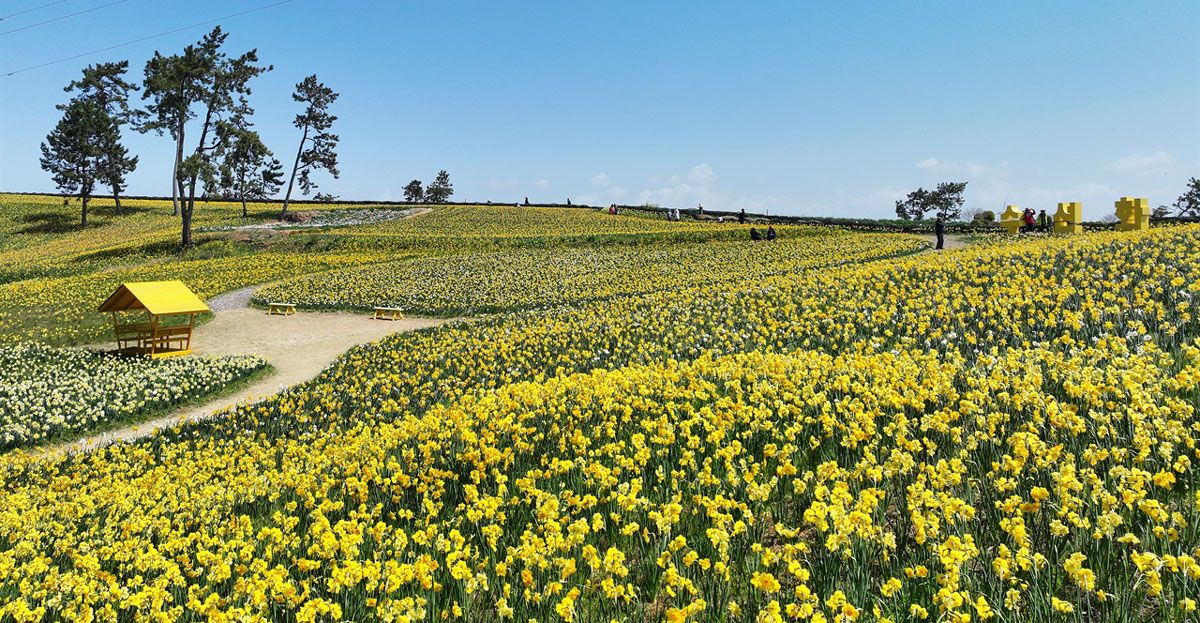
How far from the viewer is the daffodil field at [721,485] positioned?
11.4ft

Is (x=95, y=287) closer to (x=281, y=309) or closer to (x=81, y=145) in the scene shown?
(x=281, y=309)

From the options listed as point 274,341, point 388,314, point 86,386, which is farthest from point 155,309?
point 388,314

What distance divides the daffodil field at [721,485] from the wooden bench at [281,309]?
1415cm

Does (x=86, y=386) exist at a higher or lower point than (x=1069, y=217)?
lower

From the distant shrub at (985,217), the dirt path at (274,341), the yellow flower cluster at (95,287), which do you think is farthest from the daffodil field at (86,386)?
the distant shrub at (985,217)

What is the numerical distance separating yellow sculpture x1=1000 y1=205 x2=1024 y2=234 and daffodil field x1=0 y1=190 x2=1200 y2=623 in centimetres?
2334

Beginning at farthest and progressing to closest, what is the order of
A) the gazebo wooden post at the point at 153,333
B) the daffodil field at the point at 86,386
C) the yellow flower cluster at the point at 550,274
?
the yellow flower cluster at the point at 550,274, the gazebo wooden post at the point at 153,333, the daffodil field at the point at 86,386

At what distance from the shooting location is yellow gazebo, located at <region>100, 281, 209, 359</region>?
1961 centimetres

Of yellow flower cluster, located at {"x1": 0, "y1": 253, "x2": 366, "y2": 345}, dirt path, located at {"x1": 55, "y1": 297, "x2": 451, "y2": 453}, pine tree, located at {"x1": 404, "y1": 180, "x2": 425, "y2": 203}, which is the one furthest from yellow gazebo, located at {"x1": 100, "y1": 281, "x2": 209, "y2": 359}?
pine tree, located at {"x1": 404, "y1": 180, "x2": 425, "y2": 203}

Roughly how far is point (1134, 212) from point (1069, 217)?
3673 millimetres

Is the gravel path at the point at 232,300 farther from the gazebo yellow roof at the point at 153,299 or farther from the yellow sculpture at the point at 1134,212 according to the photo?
the yellow sculpture at the point at 1134,212

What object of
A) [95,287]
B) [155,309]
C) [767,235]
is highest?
[767,235]

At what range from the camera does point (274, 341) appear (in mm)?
21500

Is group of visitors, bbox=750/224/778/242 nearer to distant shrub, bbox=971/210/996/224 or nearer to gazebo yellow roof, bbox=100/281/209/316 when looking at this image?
distant shrub, bbox=971/210/996/224
